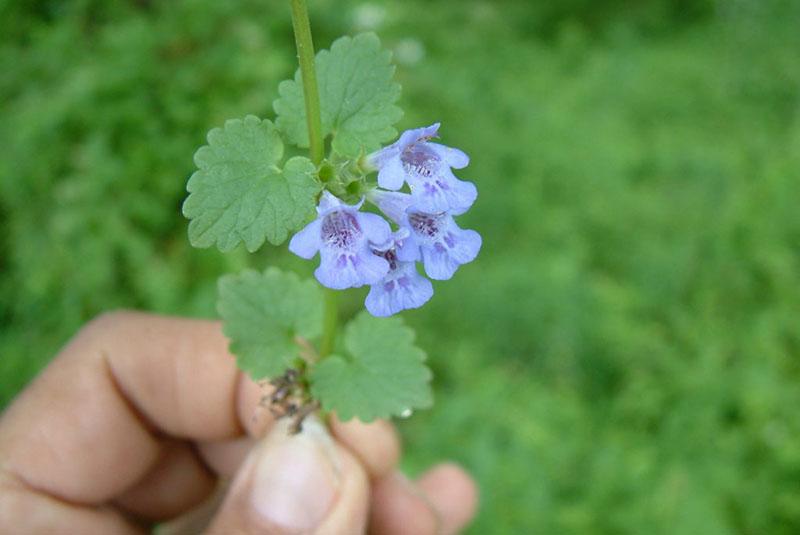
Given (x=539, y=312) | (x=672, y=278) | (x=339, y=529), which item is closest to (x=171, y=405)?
(x=339, y=529)

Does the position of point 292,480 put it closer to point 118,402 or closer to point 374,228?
point 118,402

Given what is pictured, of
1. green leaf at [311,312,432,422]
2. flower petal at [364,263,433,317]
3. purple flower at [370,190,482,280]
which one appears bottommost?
green leaf at [311,312,432,422]

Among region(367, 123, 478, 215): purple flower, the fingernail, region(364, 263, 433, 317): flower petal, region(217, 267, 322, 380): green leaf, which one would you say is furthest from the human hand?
region(367, 123, 478, 215): purple flower

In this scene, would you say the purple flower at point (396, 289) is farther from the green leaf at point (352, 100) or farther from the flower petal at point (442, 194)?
the green leaf at point (352, 100)

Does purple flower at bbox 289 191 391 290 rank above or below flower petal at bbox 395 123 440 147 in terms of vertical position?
below

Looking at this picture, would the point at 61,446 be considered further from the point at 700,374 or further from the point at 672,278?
the point at 672,278

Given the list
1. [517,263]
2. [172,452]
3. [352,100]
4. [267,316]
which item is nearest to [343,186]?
[352,100]

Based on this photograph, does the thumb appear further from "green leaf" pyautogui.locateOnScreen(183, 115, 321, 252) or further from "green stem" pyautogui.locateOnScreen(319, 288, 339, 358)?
"green leaf" pyautogui.locateOnScreen(183, 115, 321, 252)

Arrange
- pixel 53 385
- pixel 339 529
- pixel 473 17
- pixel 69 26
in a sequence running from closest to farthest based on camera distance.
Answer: pixel 339 529, pixel 53 385, pixel 69 26, pixel 473 17
